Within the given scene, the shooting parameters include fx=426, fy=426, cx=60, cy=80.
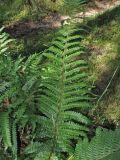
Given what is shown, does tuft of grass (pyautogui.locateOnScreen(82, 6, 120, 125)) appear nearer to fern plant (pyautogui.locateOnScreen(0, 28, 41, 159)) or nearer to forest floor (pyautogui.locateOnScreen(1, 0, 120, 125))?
forest floor (pyautogui.locateOnScreen(1, 0, 120, 125))

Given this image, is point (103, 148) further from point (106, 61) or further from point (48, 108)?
point (106, 61)

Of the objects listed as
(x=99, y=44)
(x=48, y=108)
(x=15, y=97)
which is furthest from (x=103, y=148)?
(x=99, y=44)

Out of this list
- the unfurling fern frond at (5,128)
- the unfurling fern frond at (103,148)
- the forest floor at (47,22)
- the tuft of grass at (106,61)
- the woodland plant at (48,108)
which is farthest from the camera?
the forest floor at (47,22)

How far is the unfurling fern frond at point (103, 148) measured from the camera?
2.97 metres

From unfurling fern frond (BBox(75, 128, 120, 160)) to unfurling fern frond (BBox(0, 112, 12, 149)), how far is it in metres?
0.57

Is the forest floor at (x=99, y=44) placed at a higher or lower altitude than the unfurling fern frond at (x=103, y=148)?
lower

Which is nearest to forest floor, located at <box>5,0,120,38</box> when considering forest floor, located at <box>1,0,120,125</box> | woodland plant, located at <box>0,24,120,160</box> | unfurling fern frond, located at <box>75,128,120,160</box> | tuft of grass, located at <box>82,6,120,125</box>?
forest floor, located at <box>1,0,120,125</box>

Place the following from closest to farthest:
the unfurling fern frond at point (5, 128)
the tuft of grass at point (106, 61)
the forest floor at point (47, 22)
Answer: the unfurling fern frond at point (5, 128)
the tuft of grass at point (106, 61)
the forest floor at point (47, 22)

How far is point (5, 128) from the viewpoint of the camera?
3.38 m

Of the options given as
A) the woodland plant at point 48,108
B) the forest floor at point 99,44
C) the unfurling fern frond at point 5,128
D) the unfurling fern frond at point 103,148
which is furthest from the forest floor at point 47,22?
the unfurling fern frond at point 103,148

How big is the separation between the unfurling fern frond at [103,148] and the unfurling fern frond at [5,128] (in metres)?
0.57

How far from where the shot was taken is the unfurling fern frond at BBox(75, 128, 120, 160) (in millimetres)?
2973

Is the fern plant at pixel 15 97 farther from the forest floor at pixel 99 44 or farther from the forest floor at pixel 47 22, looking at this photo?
the forest floor at pixel 47 22

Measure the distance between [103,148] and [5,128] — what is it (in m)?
0.83
